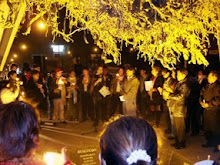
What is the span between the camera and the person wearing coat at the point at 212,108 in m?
8.08

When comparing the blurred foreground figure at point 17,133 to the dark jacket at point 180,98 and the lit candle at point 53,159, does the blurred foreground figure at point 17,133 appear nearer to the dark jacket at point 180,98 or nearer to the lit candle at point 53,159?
the lit candle at point 53,159

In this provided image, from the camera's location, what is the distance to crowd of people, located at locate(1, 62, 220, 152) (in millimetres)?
8133

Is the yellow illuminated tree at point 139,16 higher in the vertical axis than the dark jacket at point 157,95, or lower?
higher

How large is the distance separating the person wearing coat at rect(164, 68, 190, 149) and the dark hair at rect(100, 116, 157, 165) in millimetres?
6232

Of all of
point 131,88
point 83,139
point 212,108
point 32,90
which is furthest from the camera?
point 32,90

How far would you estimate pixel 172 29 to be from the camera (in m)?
6.79

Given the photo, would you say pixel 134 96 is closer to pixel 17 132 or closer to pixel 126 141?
pixel 17 132

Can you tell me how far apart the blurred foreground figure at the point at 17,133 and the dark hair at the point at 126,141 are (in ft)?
1.75

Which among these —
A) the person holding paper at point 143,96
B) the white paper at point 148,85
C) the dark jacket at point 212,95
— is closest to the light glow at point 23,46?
the person holding paper at point 143,96

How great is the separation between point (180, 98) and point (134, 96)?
2.18 metres

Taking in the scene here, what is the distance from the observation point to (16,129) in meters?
2.08

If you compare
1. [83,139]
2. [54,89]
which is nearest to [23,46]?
[54,89]

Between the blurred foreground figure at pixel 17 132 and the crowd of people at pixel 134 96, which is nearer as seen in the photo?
the blurred foreground figure at pixel 17 132

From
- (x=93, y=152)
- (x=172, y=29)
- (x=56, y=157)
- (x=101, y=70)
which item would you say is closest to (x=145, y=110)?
(x=101, y=70)
